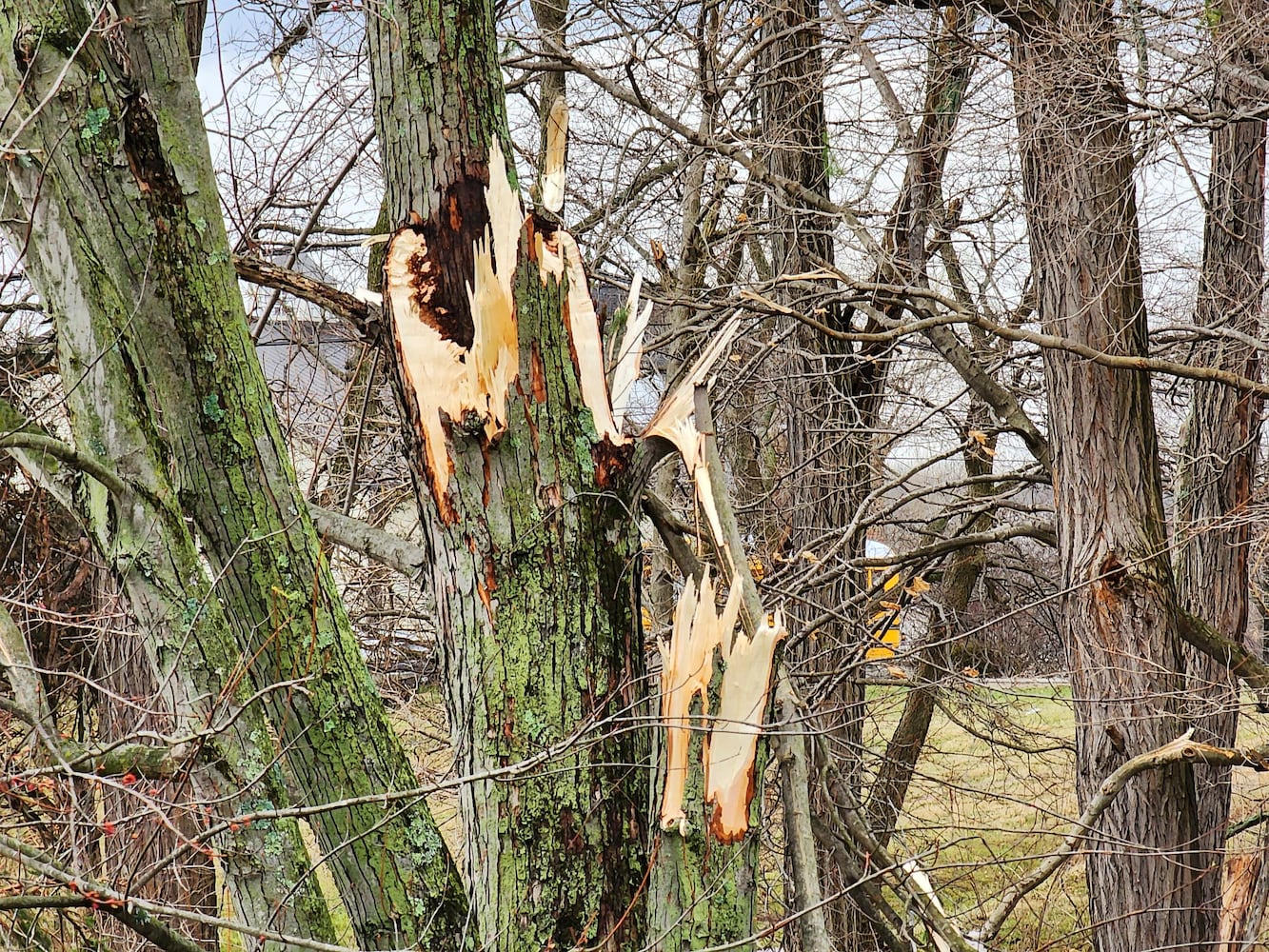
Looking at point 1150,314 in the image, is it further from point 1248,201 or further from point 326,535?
point 326,535

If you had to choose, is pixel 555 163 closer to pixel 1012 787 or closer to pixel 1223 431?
pixel 1223 431

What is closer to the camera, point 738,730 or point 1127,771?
point 738,730

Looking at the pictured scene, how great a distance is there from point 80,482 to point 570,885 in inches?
67.8

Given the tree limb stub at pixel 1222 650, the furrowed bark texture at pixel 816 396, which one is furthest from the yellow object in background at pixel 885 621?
the tree limb stub at pixel 1222 650

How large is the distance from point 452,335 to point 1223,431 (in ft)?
16.4

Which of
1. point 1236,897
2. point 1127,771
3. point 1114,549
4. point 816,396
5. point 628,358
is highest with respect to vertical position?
point 816,396

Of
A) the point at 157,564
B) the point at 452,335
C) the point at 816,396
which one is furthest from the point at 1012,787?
the point at 157,564

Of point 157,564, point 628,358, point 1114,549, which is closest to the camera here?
point 157,564

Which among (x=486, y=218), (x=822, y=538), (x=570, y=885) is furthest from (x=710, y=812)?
(x=822, y=538)

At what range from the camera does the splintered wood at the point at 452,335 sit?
336 centimetres

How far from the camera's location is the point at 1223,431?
6633mm

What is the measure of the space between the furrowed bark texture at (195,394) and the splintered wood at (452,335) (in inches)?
16.3

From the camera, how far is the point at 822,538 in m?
6.52

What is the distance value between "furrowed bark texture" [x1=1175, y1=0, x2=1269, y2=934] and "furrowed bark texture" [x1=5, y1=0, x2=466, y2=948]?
10.8 ft
